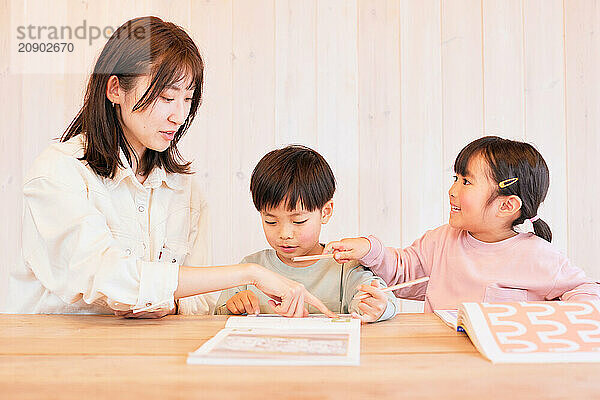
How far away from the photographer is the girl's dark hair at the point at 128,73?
150cm

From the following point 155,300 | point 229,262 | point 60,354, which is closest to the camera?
point 60,354

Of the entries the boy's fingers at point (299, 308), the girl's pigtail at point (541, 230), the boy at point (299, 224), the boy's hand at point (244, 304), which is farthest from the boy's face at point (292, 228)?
the girl's pigtail at point (541, 230)

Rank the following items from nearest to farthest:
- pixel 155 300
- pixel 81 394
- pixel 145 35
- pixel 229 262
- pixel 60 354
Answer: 1. pixel 81 394
2. pixel 60 354
3. pixel 155 300
4. pixel 145 35
5. pixel 229 262

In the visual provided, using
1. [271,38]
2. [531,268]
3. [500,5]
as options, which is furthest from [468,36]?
[531,268]

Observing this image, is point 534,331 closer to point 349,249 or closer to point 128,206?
point 349,249

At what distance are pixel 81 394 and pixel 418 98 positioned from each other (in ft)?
5.44

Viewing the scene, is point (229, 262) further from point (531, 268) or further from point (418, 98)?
point (531, 268)

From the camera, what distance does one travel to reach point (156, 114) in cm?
153

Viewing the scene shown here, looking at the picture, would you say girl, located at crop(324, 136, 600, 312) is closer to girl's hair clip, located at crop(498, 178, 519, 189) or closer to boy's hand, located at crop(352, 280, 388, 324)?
girl's hair clip, located at crop(498, 178, 519, 189)

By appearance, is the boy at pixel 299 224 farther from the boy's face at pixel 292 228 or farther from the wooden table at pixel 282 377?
Result: the wooden table at pixel 282 377

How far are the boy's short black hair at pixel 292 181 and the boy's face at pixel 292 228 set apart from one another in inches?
0.6

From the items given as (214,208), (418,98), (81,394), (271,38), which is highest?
(271,38)

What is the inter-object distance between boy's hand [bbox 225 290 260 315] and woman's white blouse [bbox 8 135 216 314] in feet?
0.54

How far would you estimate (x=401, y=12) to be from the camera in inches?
88.2
